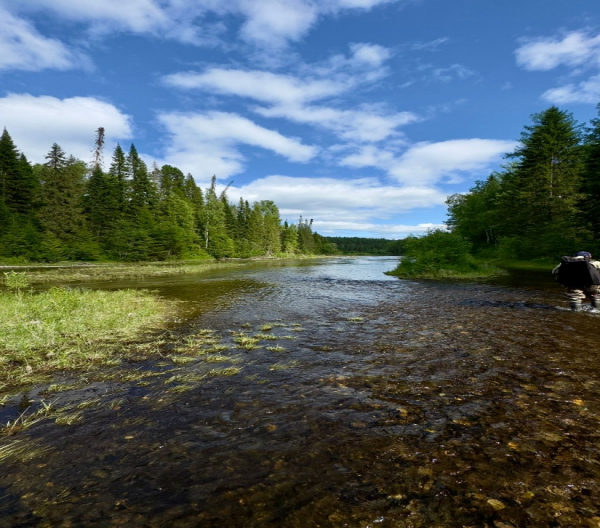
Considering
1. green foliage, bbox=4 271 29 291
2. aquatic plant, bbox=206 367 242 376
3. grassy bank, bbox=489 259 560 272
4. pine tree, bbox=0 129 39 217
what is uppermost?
pine tree, bbox=0 129 39 217

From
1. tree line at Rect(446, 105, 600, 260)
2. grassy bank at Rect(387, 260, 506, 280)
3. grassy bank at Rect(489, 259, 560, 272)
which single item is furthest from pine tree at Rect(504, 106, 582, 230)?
grassy bank at Rect(387, 260, 506, 280)

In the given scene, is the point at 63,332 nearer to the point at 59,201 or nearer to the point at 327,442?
the point at 327,442

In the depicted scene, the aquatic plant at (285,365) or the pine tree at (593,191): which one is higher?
the pine tree at (593,191)

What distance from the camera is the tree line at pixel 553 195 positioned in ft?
90.7

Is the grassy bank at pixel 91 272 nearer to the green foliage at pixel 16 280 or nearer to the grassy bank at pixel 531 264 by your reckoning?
the green foliage at pixel 16 280

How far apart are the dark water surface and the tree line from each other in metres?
28.2

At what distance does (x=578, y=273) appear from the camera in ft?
36.0

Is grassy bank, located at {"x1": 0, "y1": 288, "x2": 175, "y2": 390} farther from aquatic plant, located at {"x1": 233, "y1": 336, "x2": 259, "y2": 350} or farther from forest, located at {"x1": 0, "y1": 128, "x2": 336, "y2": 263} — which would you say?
forest, located at {"x1": 0, "y1": 128, "x2": 336, "y2": 263}

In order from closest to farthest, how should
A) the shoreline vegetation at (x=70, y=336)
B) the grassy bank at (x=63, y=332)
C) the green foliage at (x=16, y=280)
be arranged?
the shoreline vegetation at (x=70, y=336)
the grassy bank at (x=63, y=332)
the green foliage at (x=16, y=280)

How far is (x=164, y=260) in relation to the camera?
59000 mm

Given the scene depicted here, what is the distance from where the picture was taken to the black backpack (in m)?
10.6

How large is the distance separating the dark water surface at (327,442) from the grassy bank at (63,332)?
1.46 meters

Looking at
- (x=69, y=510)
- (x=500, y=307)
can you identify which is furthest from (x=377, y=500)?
(x=500, y=307)

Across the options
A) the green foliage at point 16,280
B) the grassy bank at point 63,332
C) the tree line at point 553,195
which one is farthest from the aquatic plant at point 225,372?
the tree line at point 553,195
